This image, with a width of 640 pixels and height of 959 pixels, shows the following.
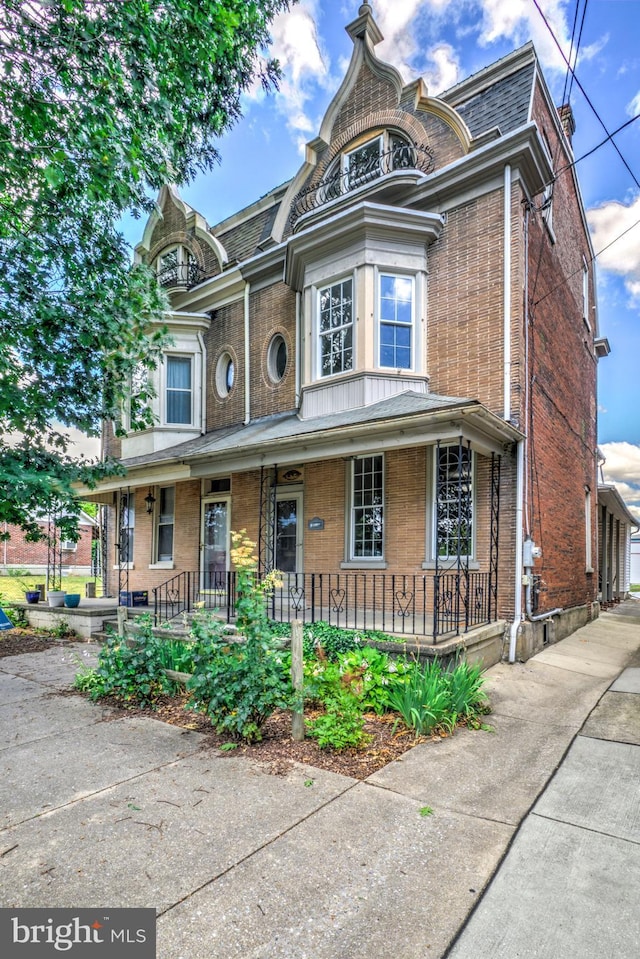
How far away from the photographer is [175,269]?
47.1 ft

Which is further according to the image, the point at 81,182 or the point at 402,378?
the point at 402,378

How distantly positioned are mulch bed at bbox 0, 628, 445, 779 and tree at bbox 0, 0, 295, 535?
8.65 feet

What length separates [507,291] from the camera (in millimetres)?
8539

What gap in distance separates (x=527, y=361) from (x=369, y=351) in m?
2.60

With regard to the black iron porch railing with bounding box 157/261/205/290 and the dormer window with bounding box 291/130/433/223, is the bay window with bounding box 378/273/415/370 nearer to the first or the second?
the dormer window with bounding box 291/130/433/223

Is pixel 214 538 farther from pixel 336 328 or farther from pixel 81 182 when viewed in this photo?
pixel 81 182

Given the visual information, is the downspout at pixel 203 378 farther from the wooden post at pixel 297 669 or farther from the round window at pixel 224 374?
the wooden post at pixel 297 669

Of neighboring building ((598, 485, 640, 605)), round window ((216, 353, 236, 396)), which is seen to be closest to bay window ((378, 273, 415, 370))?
round window ((216, 353, 236, 396))

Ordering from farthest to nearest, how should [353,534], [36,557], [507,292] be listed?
[36,557] < [353,534] < [507,292]

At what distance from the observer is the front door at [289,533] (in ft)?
35.3

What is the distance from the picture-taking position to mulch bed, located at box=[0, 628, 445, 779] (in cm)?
438

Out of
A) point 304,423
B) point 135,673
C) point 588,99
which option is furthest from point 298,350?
point 135,673

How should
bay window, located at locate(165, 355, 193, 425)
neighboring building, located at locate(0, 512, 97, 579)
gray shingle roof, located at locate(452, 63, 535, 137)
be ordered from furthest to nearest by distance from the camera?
neighboring building, located at locate(0, 512, 97, 579)
bay window, located at locate(165, 355, 193, 425)
gray shingle roof, located at locate(452, 63, 535, 137)

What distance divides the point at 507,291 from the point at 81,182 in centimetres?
619
